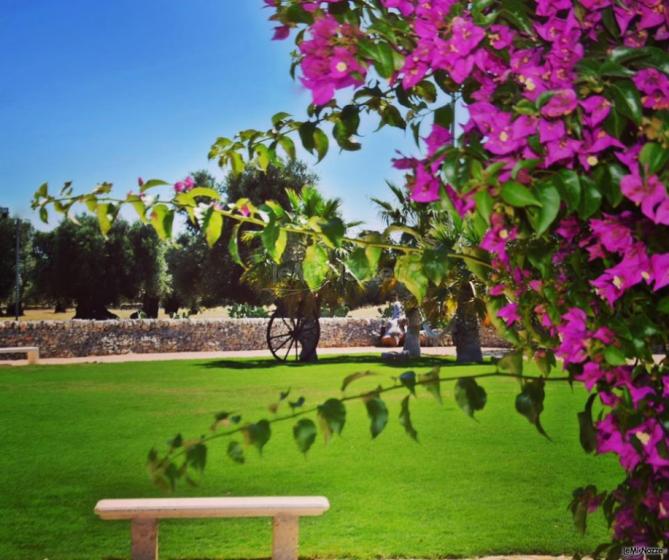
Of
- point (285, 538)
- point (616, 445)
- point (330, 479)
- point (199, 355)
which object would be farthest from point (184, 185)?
point (199, 355)

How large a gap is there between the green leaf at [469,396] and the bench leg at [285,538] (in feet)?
8.08

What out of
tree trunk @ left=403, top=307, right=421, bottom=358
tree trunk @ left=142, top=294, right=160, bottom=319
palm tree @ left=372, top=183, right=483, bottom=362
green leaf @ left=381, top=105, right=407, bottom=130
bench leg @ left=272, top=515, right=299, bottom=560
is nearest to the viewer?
green leaf @ left=381, top=105, right=407, bottom=130

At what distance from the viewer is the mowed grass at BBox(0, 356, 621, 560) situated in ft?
15.4

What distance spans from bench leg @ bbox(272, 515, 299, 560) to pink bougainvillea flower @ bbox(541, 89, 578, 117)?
294 centimetres

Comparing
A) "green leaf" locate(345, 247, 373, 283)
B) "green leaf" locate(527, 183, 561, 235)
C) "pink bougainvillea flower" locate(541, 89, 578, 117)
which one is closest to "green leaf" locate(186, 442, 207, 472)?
"green leaf" locate(345, 247, 373, 283)

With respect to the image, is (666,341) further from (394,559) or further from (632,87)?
(394,559)

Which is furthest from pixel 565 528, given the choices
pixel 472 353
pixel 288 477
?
pixel 472 353

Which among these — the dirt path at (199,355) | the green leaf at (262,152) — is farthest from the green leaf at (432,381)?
the dirt path at (199,355)

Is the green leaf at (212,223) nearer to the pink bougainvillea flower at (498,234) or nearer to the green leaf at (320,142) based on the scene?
the green leaf at (320,142)

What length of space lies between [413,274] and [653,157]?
18.9 inches

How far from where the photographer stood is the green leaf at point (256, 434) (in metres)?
1.32

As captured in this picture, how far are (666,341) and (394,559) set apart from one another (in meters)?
3.25

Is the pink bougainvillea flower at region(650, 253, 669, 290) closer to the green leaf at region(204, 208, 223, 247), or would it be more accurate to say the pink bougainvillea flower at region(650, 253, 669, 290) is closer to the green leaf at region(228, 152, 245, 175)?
the green leaf at region(204, 208, 223, 247)

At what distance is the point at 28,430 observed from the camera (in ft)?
30.1
